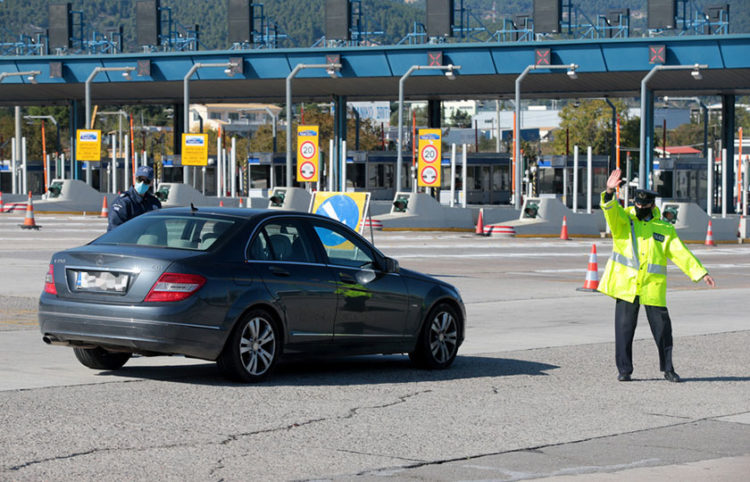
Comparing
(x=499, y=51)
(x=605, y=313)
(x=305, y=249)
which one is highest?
(x=499, y=51)

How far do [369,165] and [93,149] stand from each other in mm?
21092

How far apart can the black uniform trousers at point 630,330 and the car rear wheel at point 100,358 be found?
421cm

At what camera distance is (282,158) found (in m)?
72.2

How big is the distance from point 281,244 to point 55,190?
40.7m

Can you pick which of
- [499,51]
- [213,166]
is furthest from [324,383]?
[213,166]

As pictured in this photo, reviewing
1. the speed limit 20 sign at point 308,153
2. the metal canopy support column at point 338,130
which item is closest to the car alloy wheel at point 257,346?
the speed limit 20 sign at point 308,153

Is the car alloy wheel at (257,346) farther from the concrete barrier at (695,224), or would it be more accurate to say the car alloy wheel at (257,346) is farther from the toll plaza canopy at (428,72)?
the toll plaza canopy at (428,72)

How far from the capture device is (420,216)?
45562 millimetres

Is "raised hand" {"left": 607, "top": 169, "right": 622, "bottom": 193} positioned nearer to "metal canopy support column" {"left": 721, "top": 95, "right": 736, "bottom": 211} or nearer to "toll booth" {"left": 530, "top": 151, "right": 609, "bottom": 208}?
"metal canopy support column" {"left": 721, "top": 95, "right": 736, "bottom": 211}

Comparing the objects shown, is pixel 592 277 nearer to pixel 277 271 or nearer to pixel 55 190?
pixel 277 271

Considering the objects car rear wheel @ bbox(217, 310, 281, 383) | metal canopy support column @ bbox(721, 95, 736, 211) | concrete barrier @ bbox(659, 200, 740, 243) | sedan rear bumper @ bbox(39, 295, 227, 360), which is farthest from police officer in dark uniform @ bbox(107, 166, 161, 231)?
metal canopy support column @ bbox(721, 95, 736, 211)

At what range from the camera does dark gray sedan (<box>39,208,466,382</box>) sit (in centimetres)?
954

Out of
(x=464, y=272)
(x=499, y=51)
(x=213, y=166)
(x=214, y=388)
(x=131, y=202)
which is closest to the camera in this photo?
(x=214, y=388)

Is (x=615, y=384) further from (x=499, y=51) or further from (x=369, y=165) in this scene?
(x=369, y=165)
